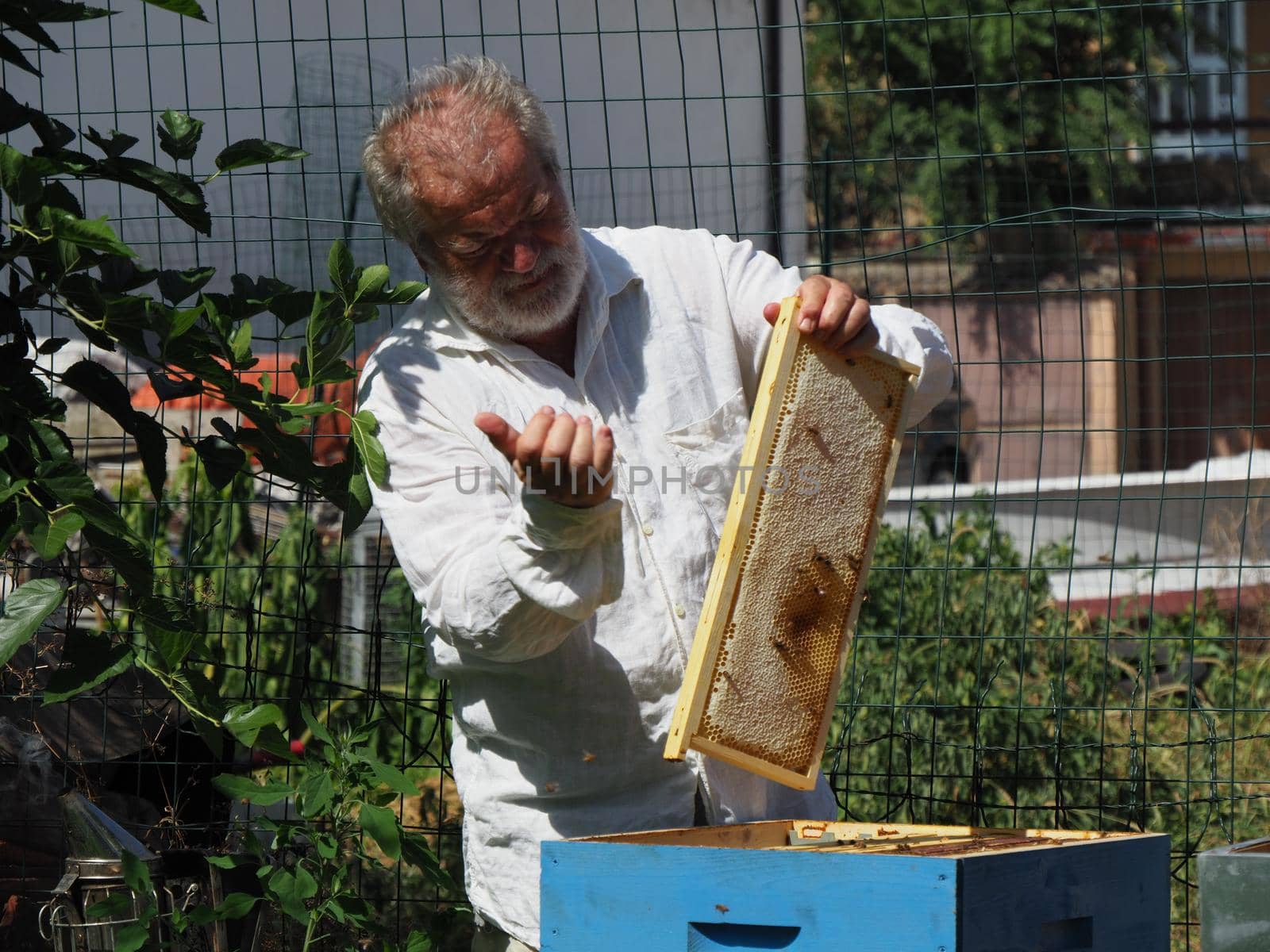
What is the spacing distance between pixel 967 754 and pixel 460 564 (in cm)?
315

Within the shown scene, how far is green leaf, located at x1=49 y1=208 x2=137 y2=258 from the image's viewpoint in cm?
195

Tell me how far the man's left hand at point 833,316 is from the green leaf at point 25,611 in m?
1.17

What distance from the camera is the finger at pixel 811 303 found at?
212cm

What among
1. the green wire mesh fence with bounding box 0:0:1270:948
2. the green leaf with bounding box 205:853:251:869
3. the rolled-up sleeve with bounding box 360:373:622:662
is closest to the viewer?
the rolled-up sleeve with bounding box 360:373:622:662

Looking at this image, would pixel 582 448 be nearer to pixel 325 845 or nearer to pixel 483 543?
pixel 483 543

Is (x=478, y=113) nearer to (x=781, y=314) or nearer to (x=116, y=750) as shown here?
(x=781, y=314)

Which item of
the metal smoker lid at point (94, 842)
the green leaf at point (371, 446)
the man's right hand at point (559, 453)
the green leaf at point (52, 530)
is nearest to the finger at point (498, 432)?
the man's right hand at point (559, 453)

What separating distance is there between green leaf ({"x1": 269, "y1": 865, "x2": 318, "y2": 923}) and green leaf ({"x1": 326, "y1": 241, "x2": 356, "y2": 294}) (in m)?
1.08

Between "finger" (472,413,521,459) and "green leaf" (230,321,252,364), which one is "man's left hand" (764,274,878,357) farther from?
"green leaf" (230,321,252,364)

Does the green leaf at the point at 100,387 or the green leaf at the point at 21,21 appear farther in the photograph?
the green leaf at the point at 100,387

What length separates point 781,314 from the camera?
7.01 feet

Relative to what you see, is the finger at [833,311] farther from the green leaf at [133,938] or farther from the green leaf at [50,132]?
the green leaf at [133,938]

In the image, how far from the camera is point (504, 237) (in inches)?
92.6

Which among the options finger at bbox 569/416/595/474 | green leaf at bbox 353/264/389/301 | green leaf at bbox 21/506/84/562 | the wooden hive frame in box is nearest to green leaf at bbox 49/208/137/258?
green leaf at bbox 21/506/84/562
